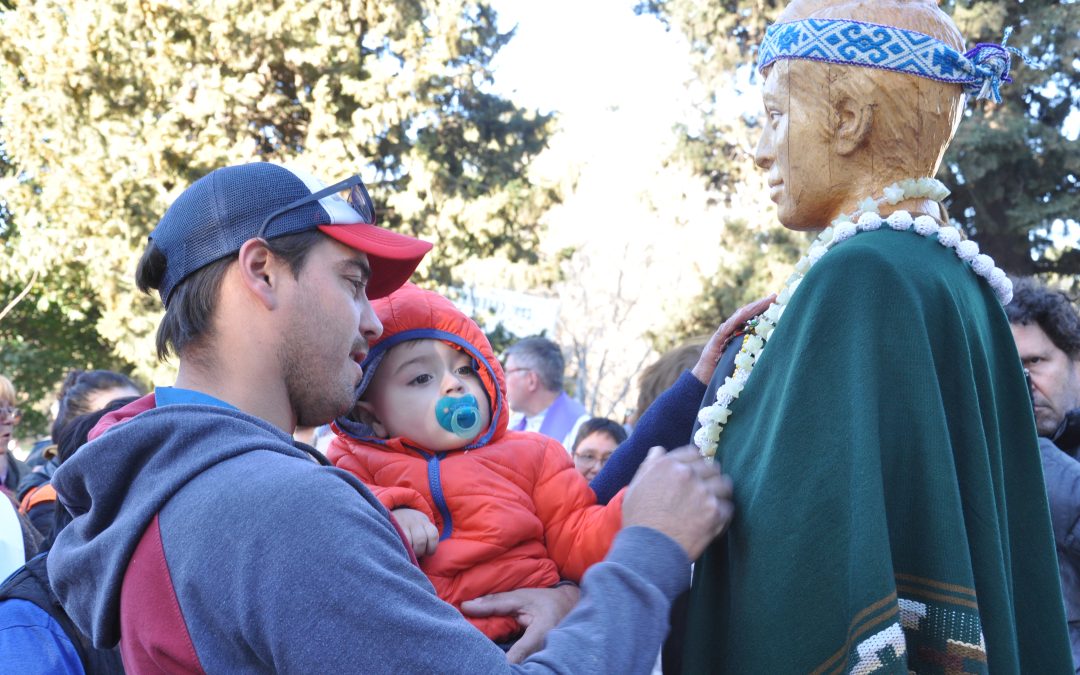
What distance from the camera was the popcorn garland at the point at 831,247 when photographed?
187 centimetres

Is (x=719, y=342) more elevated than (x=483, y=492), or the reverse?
(x=719, y=342)

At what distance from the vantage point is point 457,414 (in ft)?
8.18

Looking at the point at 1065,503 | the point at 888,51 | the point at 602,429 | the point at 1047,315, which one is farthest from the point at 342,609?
the point at 602,429

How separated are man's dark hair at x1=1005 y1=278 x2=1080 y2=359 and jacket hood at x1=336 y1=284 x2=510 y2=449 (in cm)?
229

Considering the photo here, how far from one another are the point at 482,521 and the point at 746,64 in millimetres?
15635

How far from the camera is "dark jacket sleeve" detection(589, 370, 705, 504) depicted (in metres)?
2.54

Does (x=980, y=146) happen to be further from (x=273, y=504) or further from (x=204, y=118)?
(x=273, y=504)

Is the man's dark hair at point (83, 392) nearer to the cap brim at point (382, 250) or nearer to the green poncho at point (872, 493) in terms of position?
the cap brim at point (382, 250)

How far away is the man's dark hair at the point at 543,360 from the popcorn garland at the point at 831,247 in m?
5.75

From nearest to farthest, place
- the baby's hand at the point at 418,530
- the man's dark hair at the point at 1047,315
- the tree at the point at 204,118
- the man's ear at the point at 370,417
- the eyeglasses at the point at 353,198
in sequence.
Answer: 1. the eyeglasses at the point at 353,198
2. the baby's hand at the point at 418,530
3. the man's ear at the point at 370,417
4. the man's dark hair at the point at 1047,315
5. the tree at the point at 204,118

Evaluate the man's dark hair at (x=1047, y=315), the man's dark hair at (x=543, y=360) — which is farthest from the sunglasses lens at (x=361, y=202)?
the man's dark hair at (x=543, y=360)

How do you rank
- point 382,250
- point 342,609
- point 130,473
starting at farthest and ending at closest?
1. point 382,250
2. point 130,473
3. point 342,609

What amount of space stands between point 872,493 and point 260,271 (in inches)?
46.3

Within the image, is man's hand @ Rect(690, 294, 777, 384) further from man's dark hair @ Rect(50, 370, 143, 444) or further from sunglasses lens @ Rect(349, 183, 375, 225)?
man's dark hair @ Rect(50, 370, 143, 444)
